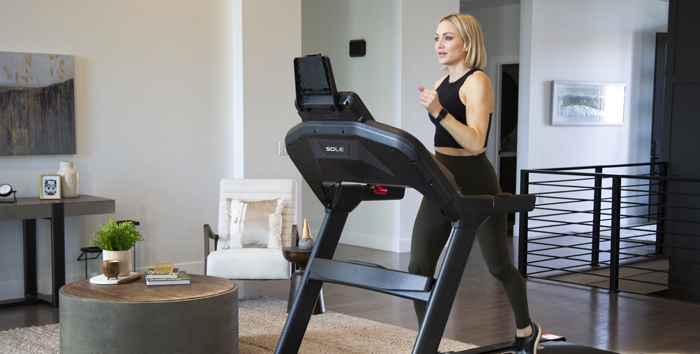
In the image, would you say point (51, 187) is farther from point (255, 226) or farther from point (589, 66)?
point (589, 66)

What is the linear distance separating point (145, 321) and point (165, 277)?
477mm

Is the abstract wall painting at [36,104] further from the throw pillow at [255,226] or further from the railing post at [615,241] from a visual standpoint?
the railing post at [615,241]

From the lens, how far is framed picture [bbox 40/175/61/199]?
4.64 meters

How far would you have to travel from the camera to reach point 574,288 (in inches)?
207

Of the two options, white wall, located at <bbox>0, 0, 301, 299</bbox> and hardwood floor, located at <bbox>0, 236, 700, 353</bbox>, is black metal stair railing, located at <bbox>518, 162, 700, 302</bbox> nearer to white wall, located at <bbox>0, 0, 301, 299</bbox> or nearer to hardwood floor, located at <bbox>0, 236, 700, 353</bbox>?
hardwood floor, located at <bbox>0, 236, 700, 353</bbox>

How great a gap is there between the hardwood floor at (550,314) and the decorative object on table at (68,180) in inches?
30.9

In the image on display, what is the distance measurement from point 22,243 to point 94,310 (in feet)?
7.61

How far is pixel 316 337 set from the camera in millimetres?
3750

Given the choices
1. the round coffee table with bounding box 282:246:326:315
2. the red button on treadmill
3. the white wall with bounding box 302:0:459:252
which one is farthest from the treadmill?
the white wall with bounding box 302:0:459:252

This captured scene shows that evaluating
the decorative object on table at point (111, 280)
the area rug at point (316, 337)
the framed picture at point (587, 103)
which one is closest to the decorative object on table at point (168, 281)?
the decorative object on table at point (111, 280)

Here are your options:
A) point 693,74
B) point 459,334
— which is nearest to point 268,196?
point 459,334

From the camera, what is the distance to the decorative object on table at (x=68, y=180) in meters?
4.73

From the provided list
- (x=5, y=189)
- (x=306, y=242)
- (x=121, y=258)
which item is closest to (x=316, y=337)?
(x=306, y=242)

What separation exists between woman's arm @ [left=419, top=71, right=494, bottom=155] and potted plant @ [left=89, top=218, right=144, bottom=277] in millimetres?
1875
